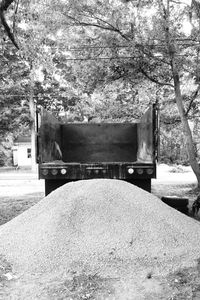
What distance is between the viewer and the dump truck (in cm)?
687

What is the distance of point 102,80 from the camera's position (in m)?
11.0

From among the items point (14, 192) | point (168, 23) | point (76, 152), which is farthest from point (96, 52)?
point (14, 192)

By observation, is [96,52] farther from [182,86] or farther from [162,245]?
[162,245]

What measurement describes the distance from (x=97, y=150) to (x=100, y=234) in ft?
18.0

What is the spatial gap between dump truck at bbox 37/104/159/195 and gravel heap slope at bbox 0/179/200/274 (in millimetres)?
1310

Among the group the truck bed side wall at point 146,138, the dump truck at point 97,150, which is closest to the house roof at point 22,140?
the dump truck at point 97,150

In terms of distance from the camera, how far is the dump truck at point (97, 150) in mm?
6867

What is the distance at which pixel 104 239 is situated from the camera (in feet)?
14.4

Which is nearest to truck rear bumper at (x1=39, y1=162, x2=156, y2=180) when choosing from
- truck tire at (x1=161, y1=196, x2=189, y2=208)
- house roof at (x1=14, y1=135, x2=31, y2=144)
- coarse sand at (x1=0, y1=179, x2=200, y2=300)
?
truck tire at (x1=161, y1=196, x2=189, y2=208)

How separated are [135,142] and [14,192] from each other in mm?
4402

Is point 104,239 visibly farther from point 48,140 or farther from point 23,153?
point 23,153

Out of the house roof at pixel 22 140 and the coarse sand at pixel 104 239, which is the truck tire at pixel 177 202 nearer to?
the coarse sand at pixel 104 239

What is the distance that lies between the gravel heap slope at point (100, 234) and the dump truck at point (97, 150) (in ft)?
4.30

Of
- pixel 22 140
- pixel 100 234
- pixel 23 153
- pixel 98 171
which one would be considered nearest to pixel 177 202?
pixel 98 171
